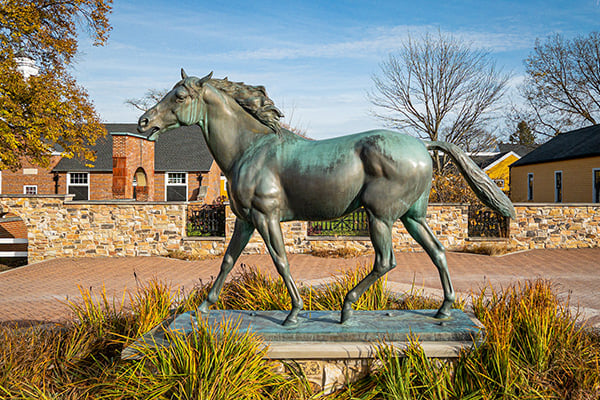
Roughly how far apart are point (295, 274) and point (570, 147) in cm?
2288

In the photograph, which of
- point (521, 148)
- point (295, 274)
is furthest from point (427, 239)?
point (521, 148)

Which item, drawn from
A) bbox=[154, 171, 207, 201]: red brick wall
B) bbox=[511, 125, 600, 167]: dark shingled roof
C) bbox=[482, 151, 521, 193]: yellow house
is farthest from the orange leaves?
bbox=[482, 151, 521, 193]: yellow house

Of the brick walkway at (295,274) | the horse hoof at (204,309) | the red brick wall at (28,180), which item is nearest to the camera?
the horse hoof at (204,309)

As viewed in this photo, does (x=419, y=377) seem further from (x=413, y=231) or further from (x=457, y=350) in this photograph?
(x=413, y=231)

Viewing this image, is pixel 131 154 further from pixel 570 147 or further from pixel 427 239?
pixel 570 147

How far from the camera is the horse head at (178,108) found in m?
3.71

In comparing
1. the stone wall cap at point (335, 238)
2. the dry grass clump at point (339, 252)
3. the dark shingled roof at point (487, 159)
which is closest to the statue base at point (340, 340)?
the dry grass clump at point (339, 252)

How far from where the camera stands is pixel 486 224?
48.5 feet

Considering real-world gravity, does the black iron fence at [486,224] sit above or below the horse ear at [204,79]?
below

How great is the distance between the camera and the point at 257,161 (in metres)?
3.78

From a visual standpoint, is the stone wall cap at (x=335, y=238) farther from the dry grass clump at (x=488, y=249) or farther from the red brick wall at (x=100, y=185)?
the red brick wall at (x=100, y=185)

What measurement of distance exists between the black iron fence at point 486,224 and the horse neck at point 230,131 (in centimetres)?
1256

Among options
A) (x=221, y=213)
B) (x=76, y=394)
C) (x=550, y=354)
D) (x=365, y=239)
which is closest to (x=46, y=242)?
(x=221, y=213)

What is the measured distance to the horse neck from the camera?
12.8 feet
